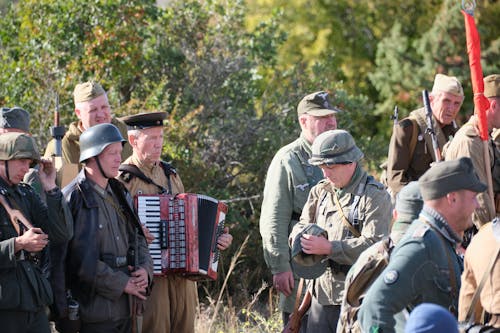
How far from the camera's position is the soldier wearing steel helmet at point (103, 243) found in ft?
22.6

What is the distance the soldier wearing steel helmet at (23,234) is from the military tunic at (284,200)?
179 centimetres

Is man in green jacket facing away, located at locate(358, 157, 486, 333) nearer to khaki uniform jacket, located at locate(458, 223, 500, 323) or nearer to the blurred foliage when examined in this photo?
khaki uniform jacket, located at locate(458, 223, 500, 323)

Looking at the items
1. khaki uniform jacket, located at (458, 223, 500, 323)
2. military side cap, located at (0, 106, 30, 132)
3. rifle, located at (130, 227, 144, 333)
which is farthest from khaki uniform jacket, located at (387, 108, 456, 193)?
khaki uniform jacket, located at (458, 223, 500, 323)

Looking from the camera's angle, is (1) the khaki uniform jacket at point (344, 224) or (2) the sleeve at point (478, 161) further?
(2) the sleeve at point (478, 161)

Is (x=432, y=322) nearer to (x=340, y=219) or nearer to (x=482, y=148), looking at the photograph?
(x=340, y=219)

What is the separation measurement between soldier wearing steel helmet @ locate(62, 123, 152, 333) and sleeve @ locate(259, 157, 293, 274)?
42.3 inches

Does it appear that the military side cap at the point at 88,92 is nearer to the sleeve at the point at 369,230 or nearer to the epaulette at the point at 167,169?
the epaulette at the point at 167,169

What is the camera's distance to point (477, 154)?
25.8ft

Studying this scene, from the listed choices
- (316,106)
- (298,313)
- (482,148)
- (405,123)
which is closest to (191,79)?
(405,123)

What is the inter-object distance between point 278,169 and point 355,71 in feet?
49.7

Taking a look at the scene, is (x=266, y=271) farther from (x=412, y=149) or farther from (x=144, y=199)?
(x=144, y=199)

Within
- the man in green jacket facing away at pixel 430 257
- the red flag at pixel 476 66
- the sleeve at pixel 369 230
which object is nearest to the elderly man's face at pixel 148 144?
the sleeve at pixel 369 230

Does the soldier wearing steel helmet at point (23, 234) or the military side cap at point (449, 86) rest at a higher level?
the military side cap at point (449, 86)

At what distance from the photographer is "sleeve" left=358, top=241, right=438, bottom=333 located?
469 centimetres
